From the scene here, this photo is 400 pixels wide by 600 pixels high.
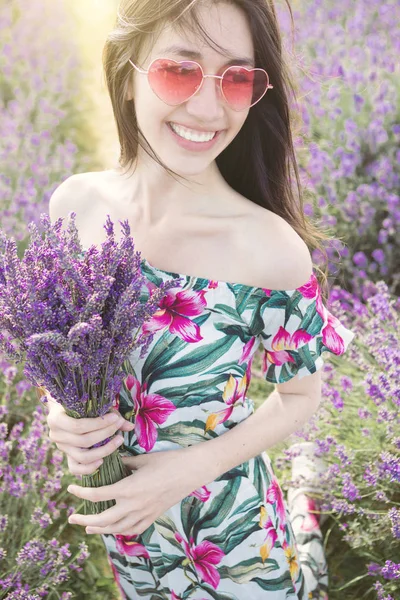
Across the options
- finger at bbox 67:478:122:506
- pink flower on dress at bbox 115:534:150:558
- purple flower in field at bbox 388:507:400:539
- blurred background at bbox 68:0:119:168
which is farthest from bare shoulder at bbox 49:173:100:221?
blurred background at bbox 68:0:119:168

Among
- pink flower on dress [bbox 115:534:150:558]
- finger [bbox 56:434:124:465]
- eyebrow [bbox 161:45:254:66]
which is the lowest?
pink flower on dress [bbox 115:534:150:558]

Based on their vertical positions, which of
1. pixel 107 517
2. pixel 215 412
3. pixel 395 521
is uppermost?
pixel 215 412

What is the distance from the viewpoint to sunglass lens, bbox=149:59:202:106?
151 cm

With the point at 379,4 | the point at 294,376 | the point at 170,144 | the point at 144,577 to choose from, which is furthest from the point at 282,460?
the point at 379,4

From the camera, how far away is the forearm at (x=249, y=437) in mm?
1688

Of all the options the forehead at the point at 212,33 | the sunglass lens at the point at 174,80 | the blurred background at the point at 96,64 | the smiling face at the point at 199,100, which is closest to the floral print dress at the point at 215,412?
the smiling face at the point at 199,100

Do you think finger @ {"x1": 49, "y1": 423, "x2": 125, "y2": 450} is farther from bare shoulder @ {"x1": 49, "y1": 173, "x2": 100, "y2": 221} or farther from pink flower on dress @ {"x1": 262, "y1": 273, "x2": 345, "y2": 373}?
bare shoulder @ {"x1": 49, "y1": 173, "x2": 100, "y2": 221}

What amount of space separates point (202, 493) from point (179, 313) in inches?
19.5

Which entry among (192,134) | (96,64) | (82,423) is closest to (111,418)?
(82,423)

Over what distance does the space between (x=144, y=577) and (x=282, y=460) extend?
2.87ft

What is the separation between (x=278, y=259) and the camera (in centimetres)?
163

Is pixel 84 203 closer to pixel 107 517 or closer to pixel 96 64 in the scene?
pixel 107 517

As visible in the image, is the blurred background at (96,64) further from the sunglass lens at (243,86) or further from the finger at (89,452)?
the finger at (89,452)

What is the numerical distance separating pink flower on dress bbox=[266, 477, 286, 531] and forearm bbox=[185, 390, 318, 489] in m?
0.20
